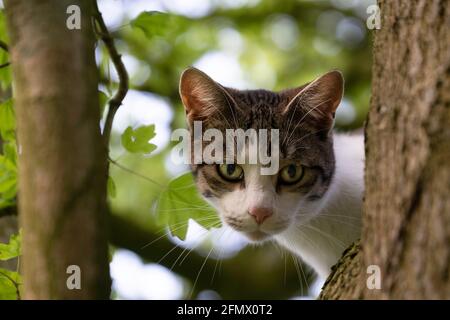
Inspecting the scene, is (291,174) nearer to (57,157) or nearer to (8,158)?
(8,158)

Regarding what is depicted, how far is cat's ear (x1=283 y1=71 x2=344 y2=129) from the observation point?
126 inches

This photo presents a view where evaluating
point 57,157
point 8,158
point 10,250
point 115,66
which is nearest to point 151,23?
point 115,66

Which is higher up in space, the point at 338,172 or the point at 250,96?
the point at 250,96

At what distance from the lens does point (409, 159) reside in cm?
172

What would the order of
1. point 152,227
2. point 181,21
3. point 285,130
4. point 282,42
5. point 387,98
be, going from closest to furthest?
point 387,98 → point 285,130 → point 152,227 → point 181,21 → point 282,42

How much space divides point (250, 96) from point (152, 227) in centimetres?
233

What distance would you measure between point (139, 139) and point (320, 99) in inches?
40.5

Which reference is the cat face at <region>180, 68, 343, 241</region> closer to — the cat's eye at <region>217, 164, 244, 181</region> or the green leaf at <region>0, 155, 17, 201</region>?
the cat's eye at <region>217, 164, 244, 181</region>

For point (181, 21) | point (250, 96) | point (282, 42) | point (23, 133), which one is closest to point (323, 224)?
point (250, 96)

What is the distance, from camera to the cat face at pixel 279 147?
2.95 m

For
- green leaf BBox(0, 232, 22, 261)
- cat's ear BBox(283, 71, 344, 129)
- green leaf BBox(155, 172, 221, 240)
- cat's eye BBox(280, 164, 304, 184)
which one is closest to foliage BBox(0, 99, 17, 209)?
green leaf BBox(0, 232, 22, 261)
